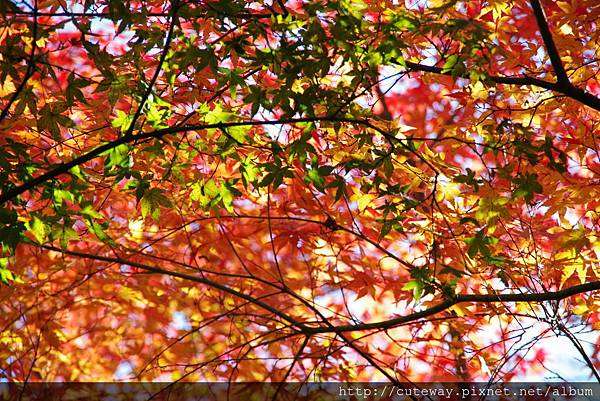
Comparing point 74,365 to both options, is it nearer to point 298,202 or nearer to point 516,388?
point 298,202

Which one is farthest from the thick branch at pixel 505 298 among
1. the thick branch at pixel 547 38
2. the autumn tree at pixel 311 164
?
the thick branch at pixel 547 38

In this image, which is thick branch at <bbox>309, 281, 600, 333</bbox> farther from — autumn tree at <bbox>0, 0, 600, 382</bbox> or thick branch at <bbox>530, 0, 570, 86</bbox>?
thick branch at <bbox>530, 0, 570, 86</bbox>

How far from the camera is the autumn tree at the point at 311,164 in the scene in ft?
7.70

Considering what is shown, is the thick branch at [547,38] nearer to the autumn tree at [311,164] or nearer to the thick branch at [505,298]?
the autumn tree at [311,164]

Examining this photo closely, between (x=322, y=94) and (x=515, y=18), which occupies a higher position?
(x=515, y=18)

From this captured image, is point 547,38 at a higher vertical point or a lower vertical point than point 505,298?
higher

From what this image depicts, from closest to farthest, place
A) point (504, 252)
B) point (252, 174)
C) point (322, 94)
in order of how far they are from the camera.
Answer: point (322, 94), point (252, 174), point (504, 252)

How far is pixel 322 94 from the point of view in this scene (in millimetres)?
2357

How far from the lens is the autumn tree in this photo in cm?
235

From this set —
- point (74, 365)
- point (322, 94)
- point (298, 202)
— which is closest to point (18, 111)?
point (322, 94)

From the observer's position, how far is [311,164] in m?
2.44

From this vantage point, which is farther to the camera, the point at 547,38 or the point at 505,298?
the point at 505,298

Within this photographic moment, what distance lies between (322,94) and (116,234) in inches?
89.3

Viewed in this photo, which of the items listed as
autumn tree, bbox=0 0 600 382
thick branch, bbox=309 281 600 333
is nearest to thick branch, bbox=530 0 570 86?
autumn tree, bbox=0 0 600 382
